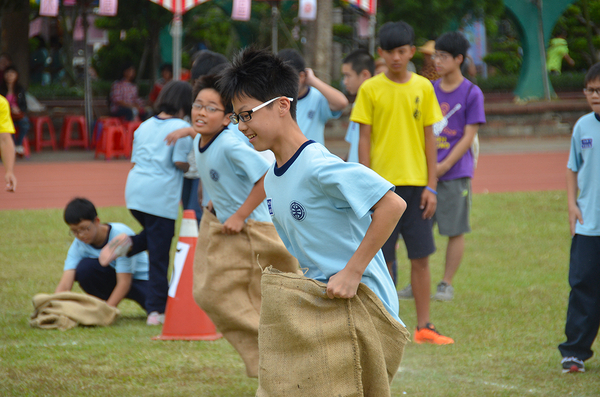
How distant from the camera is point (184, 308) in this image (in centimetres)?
470

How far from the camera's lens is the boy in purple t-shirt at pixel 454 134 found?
5.38m

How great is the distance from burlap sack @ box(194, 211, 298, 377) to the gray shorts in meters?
2.21

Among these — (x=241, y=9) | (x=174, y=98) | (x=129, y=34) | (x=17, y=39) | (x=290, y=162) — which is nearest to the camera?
(x=290, y=162)

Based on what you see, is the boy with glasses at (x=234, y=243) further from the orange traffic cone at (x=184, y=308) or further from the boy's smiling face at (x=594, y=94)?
the boy's smiling face at (x=594, y=94)

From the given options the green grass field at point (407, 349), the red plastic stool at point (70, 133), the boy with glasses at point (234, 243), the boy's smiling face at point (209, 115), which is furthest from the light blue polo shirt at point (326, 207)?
the red plastic stool at point (70, 133)

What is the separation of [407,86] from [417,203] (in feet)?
2.50

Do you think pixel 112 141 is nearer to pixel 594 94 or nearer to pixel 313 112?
pixel 313 112

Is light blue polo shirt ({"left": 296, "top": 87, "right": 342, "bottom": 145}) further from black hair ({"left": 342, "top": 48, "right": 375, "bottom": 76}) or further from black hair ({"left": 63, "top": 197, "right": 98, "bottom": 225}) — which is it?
black hair ({"left": 63, "top": 197, "right": 98, "bottom": 225})

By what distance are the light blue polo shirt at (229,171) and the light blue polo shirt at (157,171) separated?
1.32m

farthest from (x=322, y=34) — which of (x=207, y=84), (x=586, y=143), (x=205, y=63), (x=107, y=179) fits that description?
(x=586, y=143)

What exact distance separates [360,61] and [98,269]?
2.63 m

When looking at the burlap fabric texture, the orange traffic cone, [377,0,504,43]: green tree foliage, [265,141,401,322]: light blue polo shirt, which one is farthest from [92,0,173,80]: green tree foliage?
[265,141,401,322]: light blue polo shirt

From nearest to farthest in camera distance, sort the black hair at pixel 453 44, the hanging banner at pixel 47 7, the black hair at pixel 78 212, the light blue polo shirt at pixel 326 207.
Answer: the light blue polo shirt at pixel 326 207 → the black hair at pixel 78 212 → the black hair at pixel 453 44 → the hanging banner at pixel 47 7

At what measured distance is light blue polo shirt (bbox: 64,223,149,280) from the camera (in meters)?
5.24
